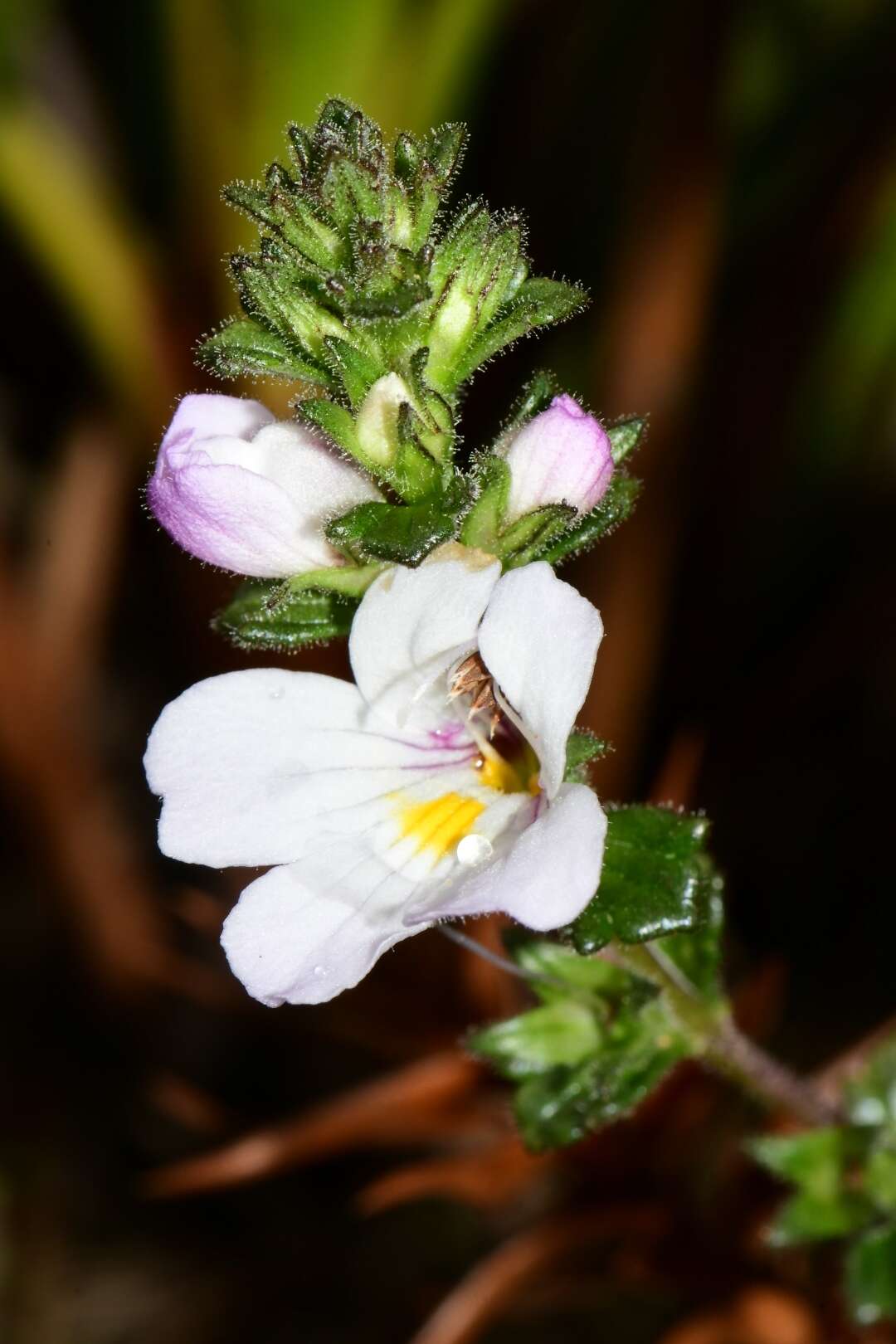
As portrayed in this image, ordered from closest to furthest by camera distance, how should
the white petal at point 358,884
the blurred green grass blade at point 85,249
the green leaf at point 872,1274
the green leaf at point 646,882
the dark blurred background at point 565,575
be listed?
the white petal at point 358,884, the green leaf at point 646,882, the green leaf at point 872,1274, the dark blurred background at point 565,575, the blurred green grass blade at point 85,249

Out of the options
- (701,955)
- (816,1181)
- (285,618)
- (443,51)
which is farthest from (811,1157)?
(443,51)

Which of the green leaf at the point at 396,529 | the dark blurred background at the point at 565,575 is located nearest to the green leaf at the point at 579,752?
the green leaf at the point at 396,529

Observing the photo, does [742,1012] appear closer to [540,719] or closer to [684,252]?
[540,719]

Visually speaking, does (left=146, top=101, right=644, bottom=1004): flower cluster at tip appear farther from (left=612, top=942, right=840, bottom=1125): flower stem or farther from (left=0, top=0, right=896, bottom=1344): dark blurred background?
(left=0, top=0, right=896, bottom=1344): dark blurred background

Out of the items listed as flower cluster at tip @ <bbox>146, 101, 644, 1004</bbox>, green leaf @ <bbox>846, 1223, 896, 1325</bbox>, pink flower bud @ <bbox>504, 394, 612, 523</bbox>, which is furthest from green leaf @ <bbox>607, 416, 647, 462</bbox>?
green leaf @ <bbox>846, 1223, 896, 1325</bbox>

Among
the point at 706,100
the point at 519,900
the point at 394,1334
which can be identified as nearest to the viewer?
the point at 519,900

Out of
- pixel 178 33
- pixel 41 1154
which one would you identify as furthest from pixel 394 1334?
pixel 178 33

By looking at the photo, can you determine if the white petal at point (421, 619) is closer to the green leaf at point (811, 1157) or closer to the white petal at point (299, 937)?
the white petal at point (299, 937)
